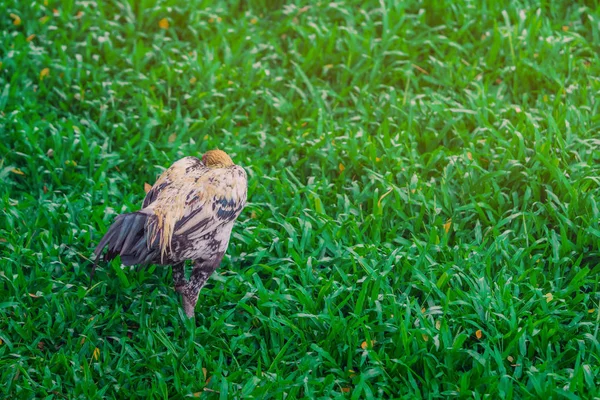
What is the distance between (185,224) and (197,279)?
374 mm

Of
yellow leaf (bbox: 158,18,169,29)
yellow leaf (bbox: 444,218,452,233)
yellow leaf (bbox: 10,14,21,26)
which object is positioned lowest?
yellow leaf (bbox: 444,218,452,233)

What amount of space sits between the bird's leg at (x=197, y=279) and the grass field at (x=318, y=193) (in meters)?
0.12

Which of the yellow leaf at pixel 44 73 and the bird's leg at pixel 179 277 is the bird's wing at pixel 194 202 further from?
the yellow leaf at pixel 44 73

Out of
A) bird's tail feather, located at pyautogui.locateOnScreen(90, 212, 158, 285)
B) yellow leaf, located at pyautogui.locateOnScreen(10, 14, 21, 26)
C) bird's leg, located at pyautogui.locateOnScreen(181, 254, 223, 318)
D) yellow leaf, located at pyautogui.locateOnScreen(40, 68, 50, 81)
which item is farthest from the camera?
yellow leaf, located at pyautogui.locateOnScreen(10, 14, 21, 26)

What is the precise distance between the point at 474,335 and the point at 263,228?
1.45 m

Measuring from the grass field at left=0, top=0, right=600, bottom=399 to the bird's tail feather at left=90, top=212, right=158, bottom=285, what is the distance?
1.66 feet

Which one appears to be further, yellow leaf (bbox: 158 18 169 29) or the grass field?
yellow leaf (bbox: 158 18 169 29)

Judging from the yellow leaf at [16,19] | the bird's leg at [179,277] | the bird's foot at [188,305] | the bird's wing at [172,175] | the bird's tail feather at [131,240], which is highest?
the yellow leaf at [16,19]

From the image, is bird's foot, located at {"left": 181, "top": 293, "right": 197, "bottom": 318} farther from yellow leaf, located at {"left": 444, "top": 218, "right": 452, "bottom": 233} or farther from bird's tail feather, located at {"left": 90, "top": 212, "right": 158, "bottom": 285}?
yellow leaf, located at {"left": 444, "top": 218, "right": 452, "bottom": 233}

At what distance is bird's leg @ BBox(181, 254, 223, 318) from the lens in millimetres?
4648

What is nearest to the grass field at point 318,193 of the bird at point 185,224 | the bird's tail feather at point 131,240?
the bird at point 185,224

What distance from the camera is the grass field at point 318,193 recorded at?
4.46 metres

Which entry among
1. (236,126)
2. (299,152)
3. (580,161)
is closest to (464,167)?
(580,161)

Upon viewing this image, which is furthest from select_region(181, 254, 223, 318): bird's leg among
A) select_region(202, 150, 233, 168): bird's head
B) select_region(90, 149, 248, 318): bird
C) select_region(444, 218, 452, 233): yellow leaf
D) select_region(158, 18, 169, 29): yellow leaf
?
select_region(158, 18, 169, 29): yellow leaf
